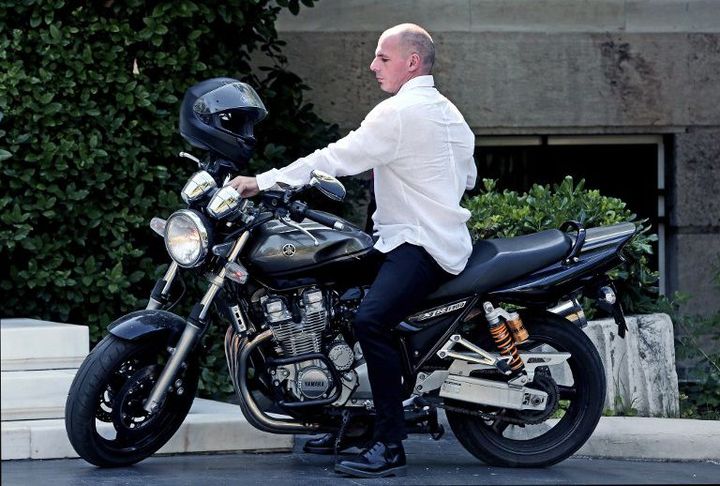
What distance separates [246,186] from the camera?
241 inches

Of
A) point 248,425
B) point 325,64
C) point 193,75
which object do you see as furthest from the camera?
point 325,64

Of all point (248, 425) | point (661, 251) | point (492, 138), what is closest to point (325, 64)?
point (492, 138)

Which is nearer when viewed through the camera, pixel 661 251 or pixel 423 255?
pixel 423 255

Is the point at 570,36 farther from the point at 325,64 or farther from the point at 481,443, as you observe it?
the point at 481,443

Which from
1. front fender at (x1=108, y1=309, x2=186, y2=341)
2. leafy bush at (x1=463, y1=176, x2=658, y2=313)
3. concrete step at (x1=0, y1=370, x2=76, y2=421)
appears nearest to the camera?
front fender at (x1=108, y1=309, x2=186, y2=341)

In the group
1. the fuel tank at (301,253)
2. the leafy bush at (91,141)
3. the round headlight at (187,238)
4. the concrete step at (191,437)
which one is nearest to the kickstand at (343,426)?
the fuel tank at (301,253)

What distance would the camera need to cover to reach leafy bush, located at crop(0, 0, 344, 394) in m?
8.11

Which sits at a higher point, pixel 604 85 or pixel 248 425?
pixel 604 85

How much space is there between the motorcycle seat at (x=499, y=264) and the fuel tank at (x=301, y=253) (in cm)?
40

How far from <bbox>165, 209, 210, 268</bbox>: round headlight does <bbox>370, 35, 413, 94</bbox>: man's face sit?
1.02 metres

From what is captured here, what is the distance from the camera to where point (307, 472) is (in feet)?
20.9

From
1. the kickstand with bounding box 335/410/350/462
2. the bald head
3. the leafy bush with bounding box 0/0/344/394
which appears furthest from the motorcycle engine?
the leafy bush with bounding box 0/0/344/394

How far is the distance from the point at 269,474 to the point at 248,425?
2.22 ft

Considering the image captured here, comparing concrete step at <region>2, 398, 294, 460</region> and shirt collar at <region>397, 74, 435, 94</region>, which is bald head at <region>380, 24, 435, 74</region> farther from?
concrete step at <region>2, 398, 294, 460</region>
